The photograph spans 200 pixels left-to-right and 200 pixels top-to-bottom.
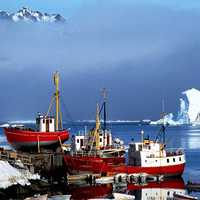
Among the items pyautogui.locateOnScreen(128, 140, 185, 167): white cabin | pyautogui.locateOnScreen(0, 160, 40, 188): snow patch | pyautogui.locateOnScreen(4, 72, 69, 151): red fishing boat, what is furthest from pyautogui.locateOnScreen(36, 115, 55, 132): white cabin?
pyautogui.locateOnScreen(0, 160, 40, 188): snow patch

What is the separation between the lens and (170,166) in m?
63.5

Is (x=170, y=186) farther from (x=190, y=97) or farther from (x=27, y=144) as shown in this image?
(x=190, y=97)

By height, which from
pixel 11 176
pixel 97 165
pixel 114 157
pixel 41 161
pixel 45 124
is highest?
pixel 45 124

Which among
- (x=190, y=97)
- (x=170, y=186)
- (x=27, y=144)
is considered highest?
(x=190, y=97)

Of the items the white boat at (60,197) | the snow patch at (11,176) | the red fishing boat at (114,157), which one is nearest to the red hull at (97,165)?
the red fishing boat at (114,157)

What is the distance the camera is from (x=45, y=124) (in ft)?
212

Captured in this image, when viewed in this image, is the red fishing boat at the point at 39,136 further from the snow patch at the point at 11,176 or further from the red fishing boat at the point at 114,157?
the snow patch at the point at 11,176

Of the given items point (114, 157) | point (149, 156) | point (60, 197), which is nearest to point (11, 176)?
point (60, 197)

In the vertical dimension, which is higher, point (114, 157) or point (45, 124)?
point (45, 124)

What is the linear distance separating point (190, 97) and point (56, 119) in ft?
442

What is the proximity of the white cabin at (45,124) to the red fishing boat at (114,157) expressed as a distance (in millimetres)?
2693

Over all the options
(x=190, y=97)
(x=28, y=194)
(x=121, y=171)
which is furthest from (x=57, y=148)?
(x=190, y=97)

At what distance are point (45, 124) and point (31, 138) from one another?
2.30 m

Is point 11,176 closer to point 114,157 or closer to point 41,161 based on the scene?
point 41,161
